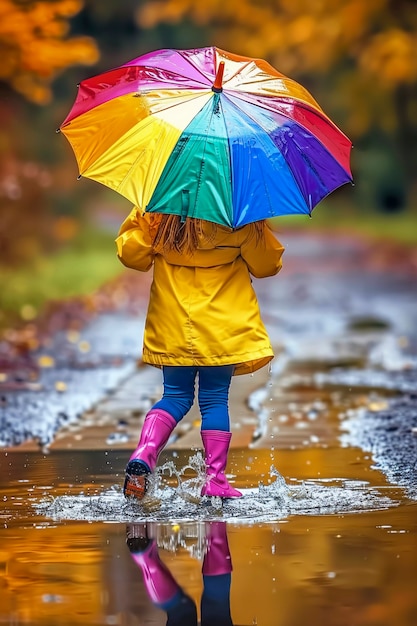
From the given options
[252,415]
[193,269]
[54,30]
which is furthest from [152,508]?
[54,30]

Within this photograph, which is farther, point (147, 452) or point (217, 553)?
point (147, 452)

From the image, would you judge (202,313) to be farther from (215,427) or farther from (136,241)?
(215,427)

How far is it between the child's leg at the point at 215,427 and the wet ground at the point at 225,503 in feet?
0.29

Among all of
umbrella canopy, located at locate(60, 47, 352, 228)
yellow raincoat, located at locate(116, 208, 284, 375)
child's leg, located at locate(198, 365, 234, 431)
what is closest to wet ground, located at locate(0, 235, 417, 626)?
child's leg, located at locate(198, 365, 234, 431)

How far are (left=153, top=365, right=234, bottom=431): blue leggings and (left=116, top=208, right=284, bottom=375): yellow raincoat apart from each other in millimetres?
119

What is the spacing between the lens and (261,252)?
657cm

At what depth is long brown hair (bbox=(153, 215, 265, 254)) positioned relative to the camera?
6398 mm

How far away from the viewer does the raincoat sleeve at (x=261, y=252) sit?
6.54m

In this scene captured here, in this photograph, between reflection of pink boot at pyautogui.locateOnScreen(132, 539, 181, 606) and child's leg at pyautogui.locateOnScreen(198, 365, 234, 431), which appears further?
child's leg at pyautogui.locateOnScreen(198, 365, 234, 431)

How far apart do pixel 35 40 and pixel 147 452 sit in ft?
24.9

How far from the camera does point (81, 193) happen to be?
93.1 feet

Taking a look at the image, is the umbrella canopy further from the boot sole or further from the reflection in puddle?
the reflection in puddle

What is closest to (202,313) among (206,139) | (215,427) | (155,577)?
(215,427)

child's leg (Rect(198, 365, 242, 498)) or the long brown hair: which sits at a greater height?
the long brown hair
